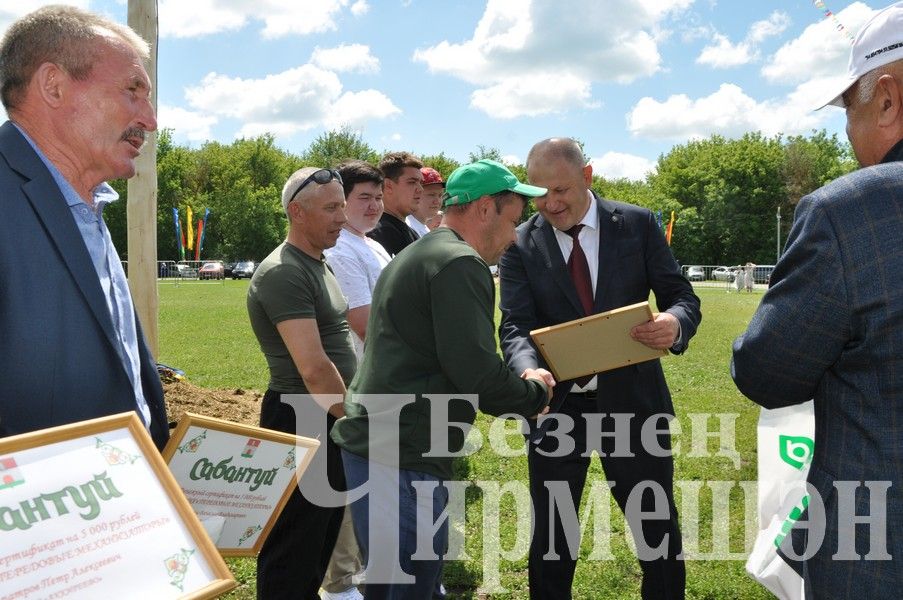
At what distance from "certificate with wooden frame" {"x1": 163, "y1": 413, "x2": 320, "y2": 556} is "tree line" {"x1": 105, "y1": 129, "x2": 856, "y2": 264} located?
65344mm

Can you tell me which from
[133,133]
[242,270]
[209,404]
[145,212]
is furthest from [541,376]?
[242,270]

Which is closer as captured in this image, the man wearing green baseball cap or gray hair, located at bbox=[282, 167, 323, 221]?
the man wearing green baseball cap

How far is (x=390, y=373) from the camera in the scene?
8.81 ft

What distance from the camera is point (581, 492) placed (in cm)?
368

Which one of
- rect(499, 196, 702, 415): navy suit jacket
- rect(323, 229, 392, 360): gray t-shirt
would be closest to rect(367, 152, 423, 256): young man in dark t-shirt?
rect(323, 229, 392, 360): gray t-shirt

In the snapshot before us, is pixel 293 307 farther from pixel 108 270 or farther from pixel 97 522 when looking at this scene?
pixel 97 522

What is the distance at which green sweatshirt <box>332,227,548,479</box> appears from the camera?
8.32ft

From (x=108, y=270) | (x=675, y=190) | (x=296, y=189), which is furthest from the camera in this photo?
(x=675, y=190)

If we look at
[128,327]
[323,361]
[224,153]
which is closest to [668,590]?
[323,361]

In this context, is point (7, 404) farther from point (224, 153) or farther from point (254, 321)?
point (224, 153)

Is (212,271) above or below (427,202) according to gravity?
below

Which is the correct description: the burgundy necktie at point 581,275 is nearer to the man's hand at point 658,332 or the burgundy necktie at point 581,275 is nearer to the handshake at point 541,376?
the man's hand at point 658,332

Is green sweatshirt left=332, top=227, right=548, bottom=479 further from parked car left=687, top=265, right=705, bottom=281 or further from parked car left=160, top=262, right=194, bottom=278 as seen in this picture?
parked car left=687, top=265, right=705, bottom=281

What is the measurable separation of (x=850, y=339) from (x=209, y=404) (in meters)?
7.03
